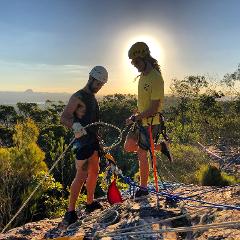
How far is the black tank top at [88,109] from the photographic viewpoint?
520 centimetres

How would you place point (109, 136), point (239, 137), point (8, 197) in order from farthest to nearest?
1. point (109, 136)
2. point (239, 137)
3. point (8, 197)

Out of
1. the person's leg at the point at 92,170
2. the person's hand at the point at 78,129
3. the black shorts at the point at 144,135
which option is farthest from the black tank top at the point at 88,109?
the black shorts at the point at 144,135

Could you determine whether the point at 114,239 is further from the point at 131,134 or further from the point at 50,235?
the point at 131,134

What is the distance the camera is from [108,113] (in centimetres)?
3638

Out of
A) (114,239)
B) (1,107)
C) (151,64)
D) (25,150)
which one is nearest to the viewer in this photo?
(114,239)

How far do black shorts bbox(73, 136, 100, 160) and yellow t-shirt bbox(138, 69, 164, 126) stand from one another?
849 mm

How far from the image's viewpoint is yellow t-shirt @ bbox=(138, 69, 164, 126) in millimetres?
5457

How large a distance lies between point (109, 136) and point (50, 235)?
95.5 feet

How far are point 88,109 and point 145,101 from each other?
829mm

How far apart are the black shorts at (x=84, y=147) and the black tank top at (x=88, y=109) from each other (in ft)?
0.38

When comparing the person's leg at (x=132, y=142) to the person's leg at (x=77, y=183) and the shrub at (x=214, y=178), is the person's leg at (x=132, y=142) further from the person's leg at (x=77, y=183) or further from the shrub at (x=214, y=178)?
the shrub at (x=214, y=178)

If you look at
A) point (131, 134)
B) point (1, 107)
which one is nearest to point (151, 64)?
point (131, 134)

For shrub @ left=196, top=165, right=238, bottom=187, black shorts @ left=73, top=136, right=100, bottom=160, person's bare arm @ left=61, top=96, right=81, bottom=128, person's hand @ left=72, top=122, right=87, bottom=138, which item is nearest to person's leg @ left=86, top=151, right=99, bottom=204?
black shorts @ left=73, top=136, right=100, bottom=160

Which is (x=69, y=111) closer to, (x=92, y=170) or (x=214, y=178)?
(x=92, y=170)
